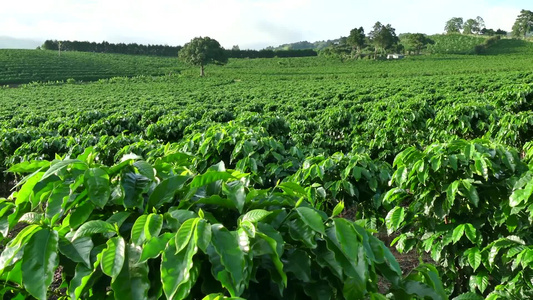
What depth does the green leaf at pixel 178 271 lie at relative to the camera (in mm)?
1029

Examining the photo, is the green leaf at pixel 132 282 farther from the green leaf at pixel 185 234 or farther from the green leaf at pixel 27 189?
the green leaf at pixel 27 189

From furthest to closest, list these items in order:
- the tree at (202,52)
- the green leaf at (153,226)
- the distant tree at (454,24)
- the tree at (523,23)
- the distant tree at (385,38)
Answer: the distant tree at (454,24) < the tree at (523,23) < the distant tree at (385,38) < the tree at (202,52) < the green leaf at (153,226)

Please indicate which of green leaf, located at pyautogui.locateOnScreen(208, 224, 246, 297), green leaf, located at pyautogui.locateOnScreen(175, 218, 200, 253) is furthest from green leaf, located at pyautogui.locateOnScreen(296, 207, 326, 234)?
green leaf, located at pyautogui.locateOnScreen(175, 218, 200, 253)

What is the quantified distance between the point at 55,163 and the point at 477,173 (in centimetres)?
262

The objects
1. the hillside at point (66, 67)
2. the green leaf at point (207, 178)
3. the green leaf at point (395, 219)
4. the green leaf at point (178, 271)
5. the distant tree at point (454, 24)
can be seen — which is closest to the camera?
the green leaf at point (178, 271)

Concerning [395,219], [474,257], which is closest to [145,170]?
[395,219]

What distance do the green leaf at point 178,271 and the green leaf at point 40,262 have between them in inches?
13.4

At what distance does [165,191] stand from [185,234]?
385mm

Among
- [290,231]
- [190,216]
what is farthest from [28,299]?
[290,231]

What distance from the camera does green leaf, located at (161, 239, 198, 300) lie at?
1.03 meters

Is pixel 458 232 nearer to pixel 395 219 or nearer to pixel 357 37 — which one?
pixel 395 219

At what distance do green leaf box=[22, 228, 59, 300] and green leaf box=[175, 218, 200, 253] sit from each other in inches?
15.2

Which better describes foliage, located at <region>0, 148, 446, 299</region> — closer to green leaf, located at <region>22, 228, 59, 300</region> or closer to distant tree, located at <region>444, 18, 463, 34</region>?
green leaf, located at <region>22, 228, 59, 300</region>

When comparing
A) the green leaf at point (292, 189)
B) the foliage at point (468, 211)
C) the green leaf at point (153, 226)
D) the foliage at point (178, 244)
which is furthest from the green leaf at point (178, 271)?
the foliage at point (468, 211)
